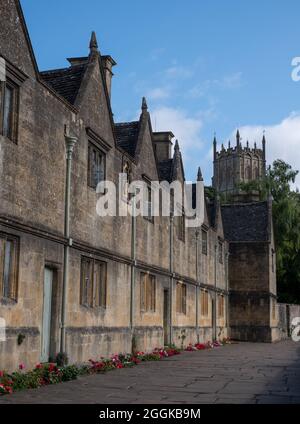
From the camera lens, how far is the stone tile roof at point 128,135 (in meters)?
21.0

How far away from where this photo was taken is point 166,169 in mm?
26578

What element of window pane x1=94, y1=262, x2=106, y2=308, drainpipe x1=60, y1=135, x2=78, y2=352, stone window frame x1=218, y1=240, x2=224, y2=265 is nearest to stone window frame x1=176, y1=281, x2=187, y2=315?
window pane x1=94, y1=262, x2=106, y2=308

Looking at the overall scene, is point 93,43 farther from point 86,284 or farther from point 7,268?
point 7,268

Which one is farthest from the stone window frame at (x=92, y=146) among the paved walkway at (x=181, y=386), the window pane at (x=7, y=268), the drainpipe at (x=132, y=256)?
the paved walkway at (x=181, y=386)

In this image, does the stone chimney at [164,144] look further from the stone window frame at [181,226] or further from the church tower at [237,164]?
the church tower at [237,164]

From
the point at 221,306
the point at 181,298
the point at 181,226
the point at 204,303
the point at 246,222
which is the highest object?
the point at 246,222

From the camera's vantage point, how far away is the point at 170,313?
23.5 m

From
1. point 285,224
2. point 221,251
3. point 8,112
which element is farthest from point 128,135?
point 285,224

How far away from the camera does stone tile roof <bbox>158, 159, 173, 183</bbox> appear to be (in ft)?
85.5

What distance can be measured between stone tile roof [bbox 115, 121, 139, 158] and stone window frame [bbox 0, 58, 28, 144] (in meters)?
8.56

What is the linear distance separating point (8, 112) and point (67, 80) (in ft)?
15.2
